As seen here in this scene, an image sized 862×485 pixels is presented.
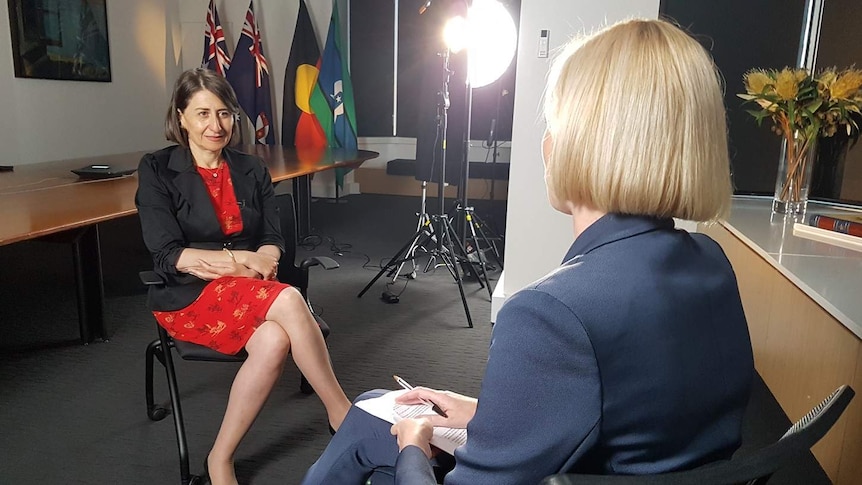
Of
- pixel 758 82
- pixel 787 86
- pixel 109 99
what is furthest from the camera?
pixel 109 99

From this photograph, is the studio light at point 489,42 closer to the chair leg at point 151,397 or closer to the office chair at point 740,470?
the chair leg at point 151,397

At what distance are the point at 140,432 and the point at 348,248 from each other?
8.97 ft

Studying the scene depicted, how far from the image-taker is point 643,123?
2.49 feet

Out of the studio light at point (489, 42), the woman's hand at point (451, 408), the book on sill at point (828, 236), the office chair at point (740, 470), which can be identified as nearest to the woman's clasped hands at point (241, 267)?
the woman's hand at point (451, 408)

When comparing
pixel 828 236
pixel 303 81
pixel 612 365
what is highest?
pixel 303 81

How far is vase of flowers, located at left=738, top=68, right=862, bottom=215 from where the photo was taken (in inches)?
97.2

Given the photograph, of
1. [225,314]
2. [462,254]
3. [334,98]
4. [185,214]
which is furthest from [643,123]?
[334,98]

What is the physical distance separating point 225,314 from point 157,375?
0.90 m

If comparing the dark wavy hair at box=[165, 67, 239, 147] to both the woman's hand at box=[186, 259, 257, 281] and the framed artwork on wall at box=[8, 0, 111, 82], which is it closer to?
the woman's hand at box=[186, 259, 257, 281]

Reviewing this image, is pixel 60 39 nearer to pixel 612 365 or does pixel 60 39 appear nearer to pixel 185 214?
pixel 185 214

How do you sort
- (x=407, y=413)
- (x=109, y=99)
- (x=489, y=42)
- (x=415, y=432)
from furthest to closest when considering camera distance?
(x=109, y=99)
(x=489, y=42)
(x=407, y=413)
(x=415, y=432)

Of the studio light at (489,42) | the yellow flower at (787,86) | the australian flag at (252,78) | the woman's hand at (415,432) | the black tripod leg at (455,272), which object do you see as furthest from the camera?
the australian flag at (252,78)

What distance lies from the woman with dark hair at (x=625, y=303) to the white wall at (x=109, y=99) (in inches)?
208

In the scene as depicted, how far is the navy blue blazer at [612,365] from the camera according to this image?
0.70 metres
